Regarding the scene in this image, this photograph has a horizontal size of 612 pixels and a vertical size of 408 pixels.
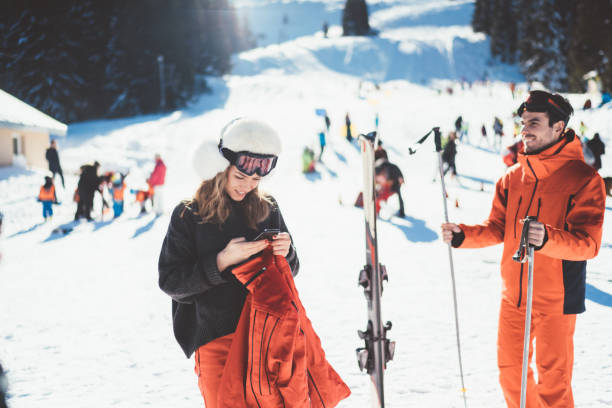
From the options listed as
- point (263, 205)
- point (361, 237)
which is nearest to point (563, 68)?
point (361, 237)

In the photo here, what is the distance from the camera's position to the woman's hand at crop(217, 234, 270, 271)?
1888 millimetres

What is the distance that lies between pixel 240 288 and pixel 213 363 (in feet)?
1.04

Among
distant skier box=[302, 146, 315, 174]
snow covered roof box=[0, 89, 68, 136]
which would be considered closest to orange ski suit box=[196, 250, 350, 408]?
snow covered roof box=[0, 89, 68, 136]

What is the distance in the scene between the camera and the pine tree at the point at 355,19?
94.4m

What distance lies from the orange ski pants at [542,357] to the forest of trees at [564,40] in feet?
105

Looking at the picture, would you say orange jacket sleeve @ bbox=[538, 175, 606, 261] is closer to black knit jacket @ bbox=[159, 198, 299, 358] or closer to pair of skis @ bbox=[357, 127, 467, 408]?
pair of skis @ bbox=[357, 127, 467, 408]

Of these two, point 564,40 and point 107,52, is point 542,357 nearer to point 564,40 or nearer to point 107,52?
point 107,52

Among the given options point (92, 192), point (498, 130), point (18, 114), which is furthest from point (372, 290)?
point (498, 130)

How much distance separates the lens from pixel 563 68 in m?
47.8

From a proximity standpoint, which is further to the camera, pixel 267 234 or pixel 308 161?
pixel 308 161

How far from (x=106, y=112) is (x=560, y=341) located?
1360 inches

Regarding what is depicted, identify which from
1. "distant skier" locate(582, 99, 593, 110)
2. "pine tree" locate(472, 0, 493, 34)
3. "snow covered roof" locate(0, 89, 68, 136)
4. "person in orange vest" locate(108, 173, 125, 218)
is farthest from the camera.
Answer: "pine tree" locate(472, 0, 493, 34)

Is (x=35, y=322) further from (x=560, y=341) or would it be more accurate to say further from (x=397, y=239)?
(x=397, y=239)

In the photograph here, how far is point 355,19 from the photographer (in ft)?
313
